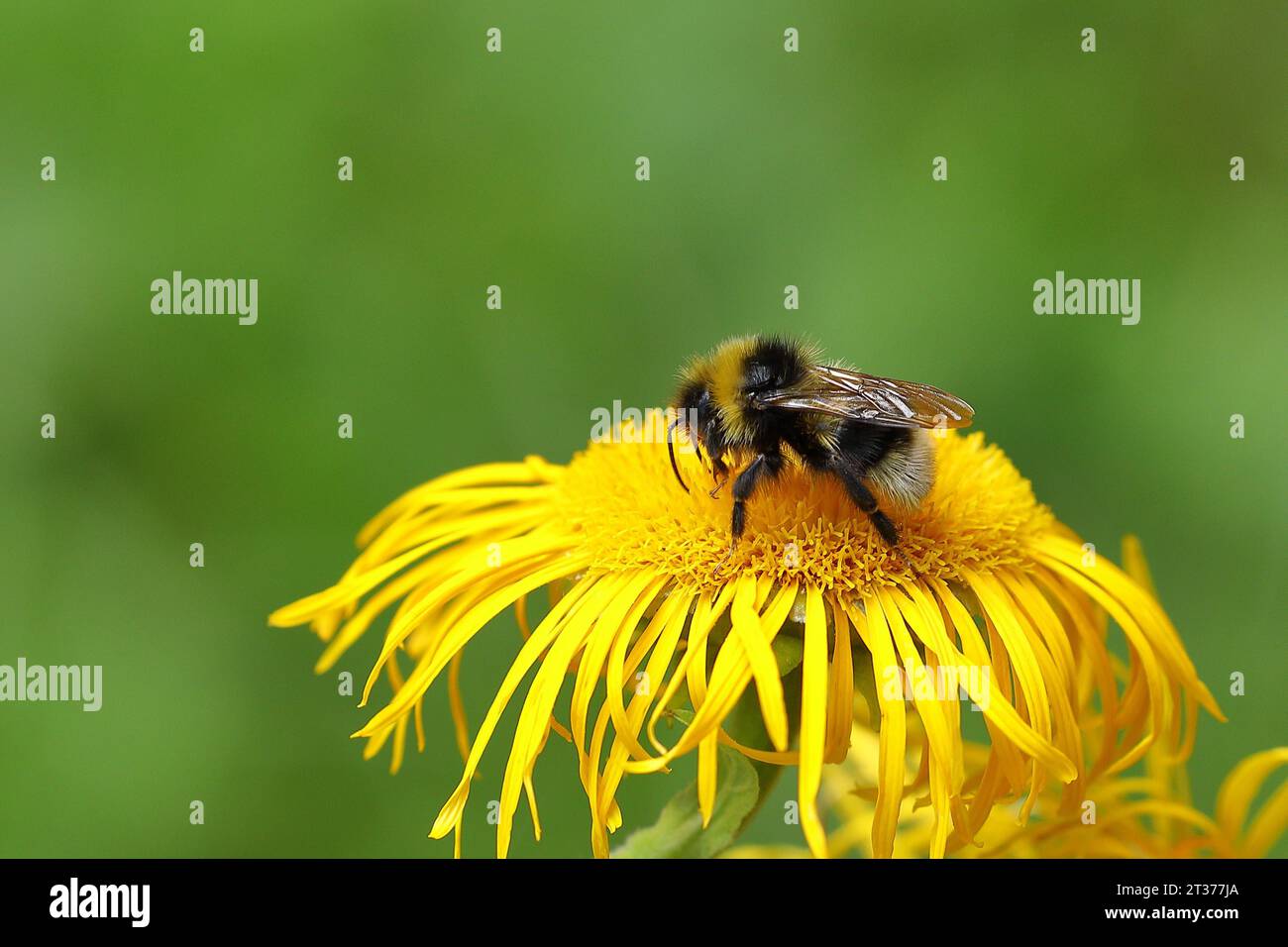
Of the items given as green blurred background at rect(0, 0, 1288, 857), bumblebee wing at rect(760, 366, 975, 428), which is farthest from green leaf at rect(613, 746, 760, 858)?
green blurred background at rect(0, 0, 1288, 857)

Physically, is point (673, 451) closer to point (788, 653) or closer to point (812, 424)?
point (812, 424)

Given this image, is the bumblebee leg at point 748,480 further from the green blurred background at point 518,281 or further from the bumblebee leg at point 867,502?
the green blurred background at point 518,281

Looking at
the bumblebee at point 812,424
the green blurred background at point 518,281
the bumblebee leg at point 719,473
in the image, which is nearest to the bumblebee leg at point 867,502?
the bumblebee at point 812,424

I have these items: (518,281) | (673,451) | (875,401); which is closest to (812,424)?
(875,401)

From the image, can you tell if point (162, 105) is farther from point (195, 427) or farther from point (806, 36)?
point (806, 36)

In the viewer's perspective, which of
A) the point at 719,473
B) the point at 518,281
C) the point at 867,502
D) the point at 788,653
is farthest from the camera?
the point at 518,281

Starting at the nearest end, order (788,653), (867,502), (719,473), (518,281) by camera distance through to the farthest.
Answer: (788,653) < (867,502) < (719,473) < (518,281)
